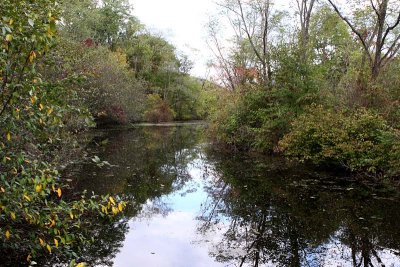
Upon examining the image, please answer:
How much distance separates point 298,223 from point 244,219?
1240 mm

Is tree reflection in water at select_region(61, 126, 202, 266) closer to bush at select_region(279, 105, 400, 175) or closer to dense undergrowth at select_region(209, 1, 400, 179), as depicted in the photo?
dense undergrowth at select_region(209, 1, 400, 179)

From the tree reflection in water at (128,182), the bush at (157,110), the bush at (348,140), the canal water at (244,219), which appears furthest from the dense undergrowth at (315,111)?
the bush at (157,110)

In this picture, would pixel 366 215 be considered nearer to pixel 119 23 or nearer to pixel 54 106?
pixel 54 106

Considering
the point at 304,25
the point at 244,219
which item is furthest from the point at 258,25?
the point at 244,219

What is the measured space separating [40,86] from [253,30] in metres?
26.9

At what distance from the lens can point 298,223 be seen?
27.1 feet

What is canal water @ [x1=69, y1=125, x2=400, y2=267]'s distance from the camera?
6480 mm

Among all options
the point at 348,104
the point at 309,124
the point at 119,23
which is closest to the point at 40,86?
the point at 309,124

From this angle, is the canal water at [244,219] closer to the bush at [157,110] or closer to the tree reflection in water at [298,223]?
the tree reflection in water at [298,223]

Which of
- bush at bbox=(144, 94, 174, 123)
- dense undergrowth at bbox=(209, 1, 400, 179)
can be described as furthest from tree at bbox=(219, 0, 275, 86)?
bush at bbox=(144, 94, 174, 123)

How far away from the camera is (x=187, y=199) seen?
36.8 ft

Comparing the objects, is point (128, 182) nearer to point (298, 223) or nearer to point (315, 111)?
point (298, 223)

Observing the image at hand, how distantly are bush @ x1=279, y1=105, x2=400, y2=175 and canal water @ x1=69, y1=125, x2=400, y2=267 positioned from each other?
78 cm

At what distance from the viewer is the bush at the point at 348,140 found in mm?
11891
